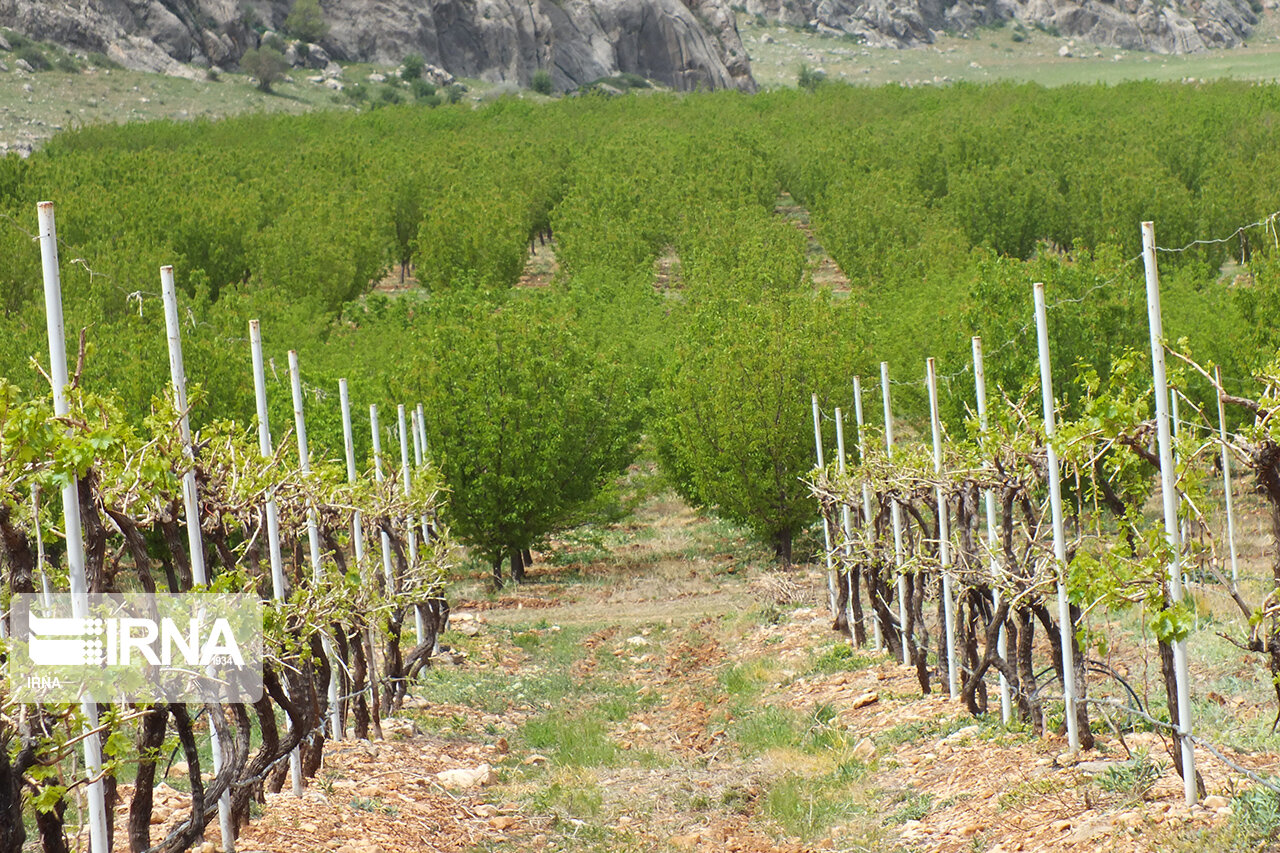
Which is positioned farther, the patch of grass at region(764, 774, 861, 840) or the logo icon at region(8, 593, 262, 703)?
the patch of grass at region(764, 774, 861, 840)

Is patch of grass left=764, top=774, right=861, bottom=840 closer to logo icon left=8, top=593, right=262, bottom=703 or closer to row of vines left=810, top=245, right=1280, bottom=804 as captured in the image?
row of vines left=810, top=245, right=1280, bottom=804

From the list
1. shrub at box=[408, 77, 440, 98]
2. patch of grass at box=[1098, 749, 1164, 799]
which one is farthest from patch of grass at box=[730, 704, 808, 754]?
shrub at box=[408, 77, 440, 98]

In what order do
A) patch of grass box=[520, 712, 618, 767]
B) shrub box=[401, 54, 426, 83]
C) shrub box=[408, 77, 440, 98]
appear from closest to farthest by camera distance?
patch of grass box=[520, 712, 618, 767] < shrub box=[408, 77, 440, 98] < shrub box=[401, 54, 426, 83]

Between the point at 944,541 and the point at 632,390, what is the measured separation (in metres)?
21.9

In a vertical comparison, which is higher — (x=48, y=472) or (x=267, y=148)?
(x=267, y=148)

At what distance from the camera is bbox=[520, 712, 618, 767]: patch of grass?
1414 centimetres

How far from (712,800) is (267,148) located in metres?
70.6

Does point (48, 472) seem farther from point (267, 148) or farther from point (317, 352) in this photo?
point (267, 148)

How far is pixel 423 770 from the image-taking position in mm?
13227

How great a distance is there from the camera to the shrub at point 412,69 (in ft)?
388

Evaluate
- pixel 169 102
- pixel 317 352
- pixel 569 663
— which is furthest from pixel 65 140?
pixel 569 663

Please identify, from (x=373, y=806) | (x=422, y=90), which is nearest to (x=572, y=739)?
(x=373, y=806)

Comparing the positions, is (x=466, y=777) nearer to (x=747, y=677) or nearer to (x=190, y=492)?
(x=190, y=492)

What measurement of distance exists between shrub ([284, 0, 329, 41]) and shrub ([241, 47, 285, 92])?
348 inches
